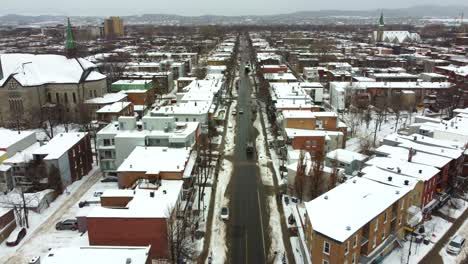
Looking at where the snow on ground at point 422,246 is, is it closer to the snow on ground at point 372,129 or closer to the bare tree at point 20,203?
the snow on ground at point 372,129

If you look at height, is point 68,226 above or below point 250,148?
below

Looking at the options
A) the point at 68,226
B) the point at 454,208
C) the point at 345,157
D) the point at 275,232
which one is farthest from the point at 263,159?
the point at 68,226

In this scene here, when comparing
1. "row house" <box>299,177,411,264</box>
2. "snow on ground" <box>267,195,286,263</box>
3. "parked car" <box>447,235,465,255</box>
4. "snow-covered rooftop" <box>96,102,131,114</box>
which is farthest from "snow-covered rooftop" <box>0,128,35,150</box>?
"parked car" <box>447,235,465,255</box>

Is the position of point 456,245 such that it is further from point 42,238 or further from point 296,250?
point 42,238

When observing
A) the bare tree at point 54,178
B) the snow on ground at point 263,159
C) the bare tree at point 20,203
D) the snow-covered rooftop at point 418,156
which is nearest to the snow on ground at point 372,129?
the snow-covered rooftop at point 418,156

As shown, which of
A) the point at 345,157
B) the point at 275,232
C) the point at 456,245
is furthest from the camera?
the point at 345,157

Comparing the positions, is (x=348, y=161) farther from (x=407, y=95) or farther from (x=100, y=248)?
(x=407, y=95)
